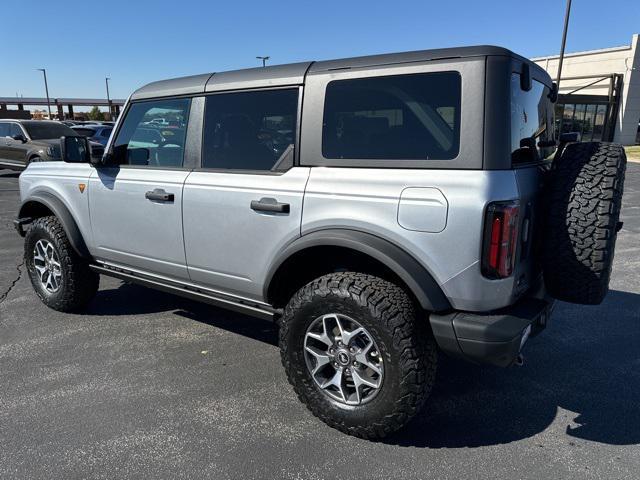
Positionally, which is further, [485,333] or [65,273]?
[65,273]

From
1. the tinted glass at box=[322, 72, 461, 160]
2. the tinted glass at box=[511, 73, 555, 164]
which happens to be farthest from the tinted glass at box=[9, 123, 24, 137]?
the tinted glass at box=[511, 73, 555, 164]

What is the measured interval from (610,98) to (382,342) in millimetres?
34455

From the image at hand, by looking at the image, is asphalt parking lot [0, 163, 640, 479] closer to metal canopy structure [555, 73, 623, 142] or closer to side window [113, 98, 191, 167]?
side window [113, 98, 191, 167]

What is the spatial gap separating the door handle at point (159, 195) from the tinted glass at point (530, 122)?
2.23 metres

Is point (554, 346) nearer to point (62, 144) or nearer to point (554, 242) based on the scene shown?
point (554, 242)

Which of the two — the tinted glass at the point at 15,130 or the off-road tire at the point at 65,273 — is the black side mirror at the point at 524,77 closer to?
the off-road tire at the point at 65,273

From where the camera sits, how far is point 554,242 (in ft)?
8.29

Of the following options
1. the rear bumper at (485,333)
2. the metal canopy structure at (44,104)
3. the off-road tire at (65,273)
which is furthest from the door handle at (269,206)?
the metal canopy structure at (44,104)

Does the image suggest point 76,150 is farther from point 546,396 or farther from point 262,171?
point 546,396

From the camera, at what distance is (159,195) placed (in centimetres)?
349

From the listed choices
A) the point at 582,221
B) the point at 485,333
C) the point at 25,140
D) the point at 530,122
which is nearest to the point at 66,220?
the point at 485,333

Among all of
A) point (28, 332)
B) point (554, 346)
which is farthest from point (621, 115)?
point (28, 332)

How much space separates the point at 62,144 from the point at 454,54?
319cm

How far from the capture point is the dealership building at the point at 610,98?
100 feet
